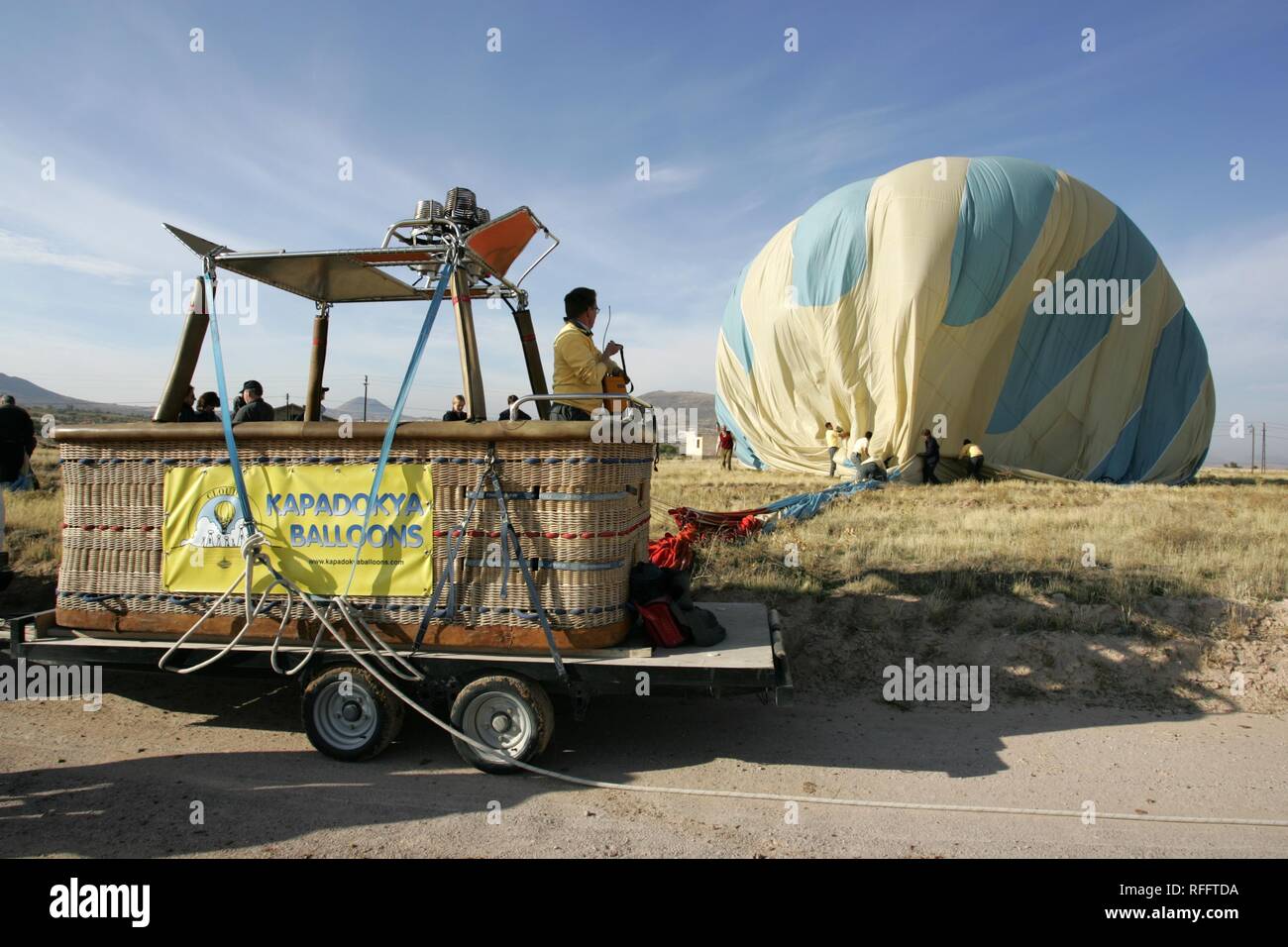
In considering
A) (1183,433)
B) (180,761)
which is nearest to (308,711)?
(180,761)

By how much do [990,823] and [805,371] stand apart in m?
19.0

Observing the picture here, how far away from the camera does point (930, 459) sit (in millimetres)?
19547

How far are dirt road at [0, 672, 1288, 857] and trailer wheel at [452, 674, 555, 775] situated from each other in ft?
0.50

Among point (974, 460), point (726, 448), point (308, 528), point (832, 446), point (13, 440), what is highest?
point (726, 448)

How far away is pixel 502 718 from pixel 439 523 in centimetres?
117

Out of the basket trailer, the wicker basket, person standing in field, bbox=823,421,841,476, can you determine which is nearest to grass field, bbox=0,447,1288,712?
the basket trailer

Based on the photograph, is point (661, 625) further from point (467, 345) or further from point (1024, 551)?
point (1024, 551)

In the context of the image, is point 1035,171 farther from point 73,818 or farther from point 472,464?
point 73,818

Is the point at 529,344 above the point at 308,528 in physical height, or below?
above

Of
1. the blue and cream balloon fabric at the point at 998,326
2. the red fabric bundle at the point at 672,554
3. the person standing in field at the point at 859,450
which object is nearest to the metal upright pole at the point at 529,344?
the red fabric bundle at the point at 672,554

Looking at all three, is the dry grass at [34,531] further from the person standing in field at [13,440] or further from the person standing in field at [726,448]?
the person standing in field at [726,448]

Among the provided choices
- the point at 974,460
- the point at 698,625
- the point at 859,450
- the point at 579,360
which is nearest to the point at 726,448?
the point at 859,450

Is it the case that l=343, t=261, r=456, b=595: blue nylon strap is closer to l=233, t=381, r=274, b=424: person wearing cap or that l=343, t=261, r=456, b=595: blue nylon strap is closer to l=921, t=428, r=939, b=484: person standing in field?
l=233, t=381, r=274, b=424: person wearing cap

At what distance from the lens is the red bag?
16.5 ft
